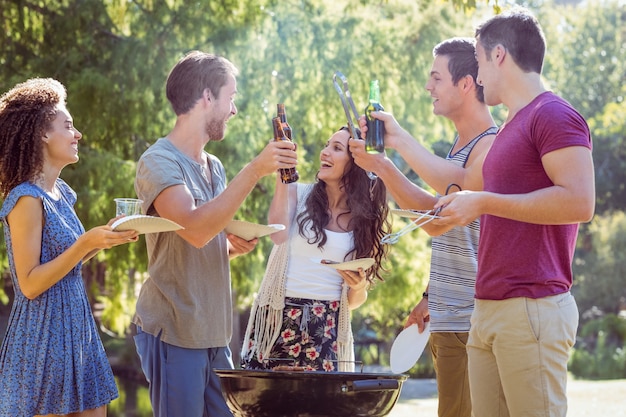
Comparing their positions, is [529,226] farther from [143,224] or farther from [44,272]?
[44,272]

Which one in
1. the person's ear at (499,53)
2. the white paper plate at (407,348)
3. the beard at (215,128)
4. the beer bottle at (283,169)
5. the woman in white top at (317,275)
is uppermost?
the person's ear at (499,53)

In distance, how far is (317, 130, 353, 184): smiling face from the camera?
3.95 metres

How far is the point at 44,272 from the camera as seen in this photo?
9.77 ft

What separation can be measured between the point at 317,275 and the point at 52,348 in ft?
3.84

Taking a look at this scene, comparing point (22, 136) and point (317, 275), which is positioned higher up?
point (22, 136)

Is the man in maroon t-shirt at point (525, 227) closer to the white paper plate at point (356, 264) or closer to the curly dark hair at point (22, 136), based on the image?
the white paper plate at point (356, 264)

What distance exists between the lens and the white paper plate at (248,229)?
3.21m

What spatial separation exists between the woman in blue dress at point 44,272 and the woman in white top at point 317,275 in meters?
0.75

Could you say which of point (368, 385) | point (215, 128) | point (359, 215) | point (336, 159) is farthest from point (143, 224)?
point (336, 159)

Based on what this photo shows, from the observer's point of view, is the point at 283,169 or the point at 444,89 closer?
the point at 283,169

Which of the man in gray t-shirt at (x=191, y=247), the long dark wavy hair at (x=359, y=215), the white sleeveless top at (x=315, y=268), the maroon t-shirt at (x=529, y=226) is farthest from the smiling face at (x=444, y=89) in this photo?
the maroon t-shirt at (x=529, y=226)

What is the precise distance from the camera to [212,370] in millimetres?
3363

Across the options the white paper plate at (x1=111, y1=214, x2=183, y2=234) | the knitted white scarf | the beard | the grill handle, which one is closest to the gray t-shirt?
the beard

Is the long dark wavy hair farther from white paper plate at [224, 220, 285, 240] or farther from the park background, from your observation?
the park background
